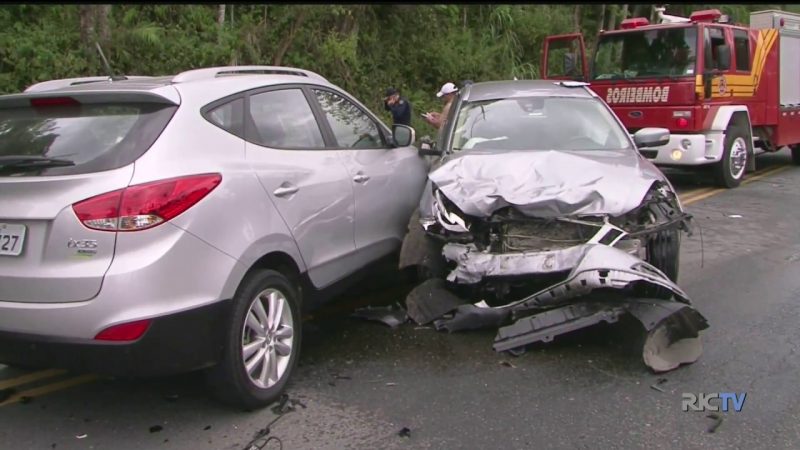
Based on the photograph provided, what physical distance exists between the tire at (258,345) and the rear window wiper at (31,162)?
98 centimetres

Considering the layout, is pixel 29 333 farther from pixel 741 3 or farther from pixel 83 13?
pixel 741 3

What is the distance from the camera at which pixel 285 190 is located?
3865mm

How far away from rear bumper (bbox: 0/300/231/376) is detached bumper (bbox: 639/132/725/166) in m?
8.35

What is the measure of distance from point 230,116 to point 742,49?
9.78m

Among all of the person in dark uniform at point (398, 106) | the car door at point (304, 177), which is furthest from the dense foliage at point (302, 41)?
the car door at point (304, 177)

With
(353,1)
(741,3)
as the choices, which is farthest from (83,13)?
(741,3)

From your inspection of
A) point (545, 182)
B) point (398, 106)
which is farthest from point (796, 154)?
point (545, 182)

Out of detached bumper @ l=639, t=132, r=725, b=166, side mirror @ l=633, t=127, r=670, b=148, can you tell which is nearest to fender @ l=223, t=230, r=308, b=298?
side mirror @ l=633, t=127, r=670, b=148

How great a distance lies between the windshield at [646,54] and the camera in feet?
33.5

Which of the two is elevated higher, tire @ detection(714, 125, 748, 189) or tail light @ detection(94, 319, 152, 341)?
tail light @ detection(94, 319, 152, 341)

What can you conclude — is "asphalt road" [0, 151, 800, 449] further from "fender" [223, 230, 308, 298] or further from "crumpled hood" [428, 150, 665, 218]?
"crumpled hood" [428, 150, 665, 218]

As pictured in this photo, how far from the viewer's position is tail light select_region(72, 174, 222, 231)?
9.95ft

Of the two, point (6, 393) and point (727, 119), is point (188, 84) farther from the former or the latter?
point (727, 119)

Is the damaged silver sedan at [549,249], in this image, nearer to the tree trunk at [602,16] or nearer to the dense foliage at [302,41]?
the dense foliage at [302,41]
